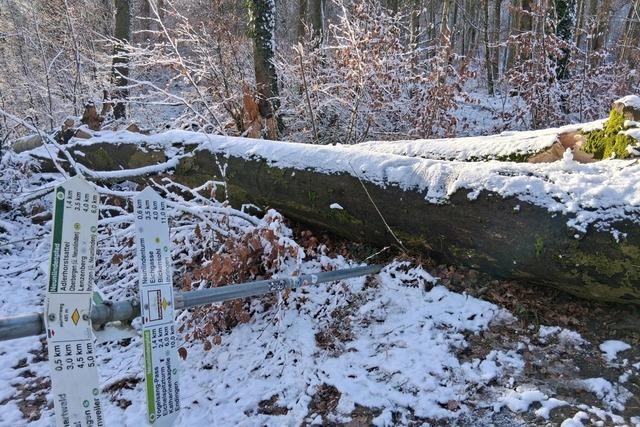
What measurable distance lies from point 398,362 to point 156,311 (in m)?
1.88

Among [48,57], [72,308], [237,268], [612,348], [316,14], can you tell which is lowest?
[612,348]

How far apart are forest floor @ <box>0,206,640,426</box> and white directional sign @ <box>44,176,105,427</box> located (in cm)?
144

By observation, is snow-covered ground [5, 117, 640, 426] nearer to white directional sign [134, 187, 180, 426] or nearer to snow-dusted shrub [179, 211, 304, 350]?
snow-dusted shrub [179, 211, 304, 350]

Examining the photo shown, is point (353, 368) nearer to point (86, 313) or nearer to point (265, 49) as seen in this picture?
point (86, 313)

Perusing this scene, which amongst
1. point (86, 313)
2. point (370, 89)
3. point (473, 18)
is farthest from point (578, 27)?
point (86, 313)

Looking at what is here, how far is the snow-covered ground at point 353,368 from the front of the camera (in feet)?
9.21

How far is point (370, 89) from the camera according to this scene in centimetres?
816

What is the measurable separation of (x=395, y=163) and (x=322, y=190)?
721 mm

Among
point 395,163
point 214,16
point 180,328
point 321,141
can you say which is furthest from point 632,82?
point 180,328

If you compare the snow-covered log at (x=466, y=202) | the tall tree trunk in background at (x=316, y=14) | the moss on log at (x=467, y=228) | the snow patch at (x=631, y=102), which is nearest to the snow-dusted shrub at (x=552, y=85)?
the snow patch at (x=631, y=102)

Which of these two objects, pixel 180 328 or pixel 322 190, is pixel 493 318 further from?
pixel 180 328

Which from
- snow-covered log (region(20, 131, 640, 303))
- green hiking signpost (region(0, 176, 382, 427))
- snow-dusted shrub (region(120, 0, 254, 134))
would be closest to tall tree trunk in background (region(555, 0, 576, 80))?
snow-dusted shrub (region(120, 0, 254, 134))

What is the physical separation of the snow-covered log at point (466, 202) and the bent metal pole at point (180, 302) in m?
0.60

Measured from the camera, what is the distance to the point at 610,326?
10.6 feet
